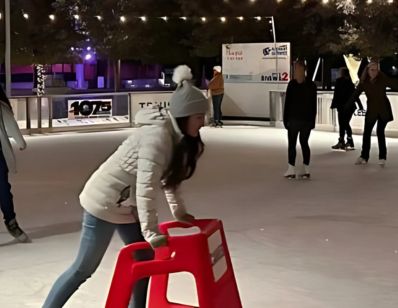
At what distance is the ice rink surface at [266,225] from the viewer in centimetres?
550

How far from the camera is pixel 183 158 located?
3.80 metres

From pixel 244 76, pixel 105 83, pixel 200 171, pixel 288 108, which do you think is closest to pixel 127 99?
pixel 244 76

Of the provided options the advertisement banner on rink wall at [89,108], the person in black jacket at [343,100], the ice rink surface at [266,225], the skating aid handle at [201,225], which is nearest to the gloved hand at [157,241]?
the skating aid handle at [201,225]

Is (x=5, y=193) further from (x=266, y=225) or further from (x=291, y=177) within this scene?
(x=291, y=177)

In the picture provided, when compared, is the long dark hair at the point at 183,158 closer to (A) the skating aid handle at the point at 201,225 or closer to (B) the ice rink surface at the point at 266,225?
(A) the skating aid handle at the point at 201,225

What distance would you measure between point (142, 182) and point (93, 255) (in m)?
0.57

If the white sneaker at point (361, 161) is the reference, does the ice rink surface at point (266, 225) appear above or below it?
below

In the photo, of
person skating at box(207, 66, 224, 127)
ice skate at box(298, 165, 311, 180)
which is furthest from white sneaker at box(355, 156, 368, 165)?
person skating at box(207, 66, 224, 127)

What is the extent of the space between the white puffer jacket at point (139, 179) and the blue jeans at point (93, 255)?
0.05m

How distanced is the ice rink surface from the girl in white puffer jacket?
3.81 ft

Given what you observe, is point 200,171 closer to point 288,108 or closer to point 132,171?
point 288,108

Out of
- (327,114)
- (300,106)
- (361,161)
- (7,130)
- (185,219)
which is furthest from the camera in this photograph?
(327,114)

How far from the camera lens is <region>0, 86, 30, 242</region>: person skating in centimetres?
682

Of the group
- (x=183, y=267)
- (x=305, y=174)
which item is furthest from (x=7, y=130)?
(x=305, y=174)
